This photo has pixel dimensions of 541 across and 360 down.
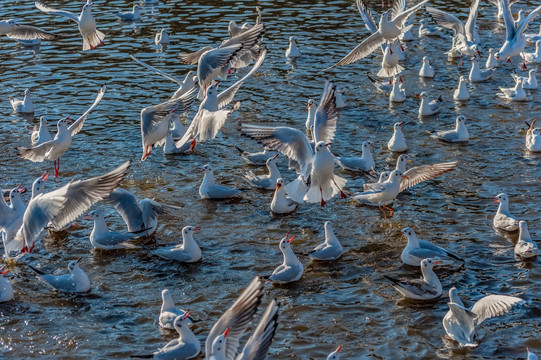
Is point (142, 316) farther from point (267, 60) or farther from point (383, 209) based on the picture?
point (267, 60)

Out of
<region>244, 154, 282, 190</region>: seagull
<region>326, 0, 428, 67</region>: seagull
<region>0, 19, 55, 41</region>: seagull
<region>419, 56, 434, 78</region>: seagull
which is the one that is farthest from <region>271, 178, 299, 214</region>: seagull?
<region>0, 19, 55, 41</region>: seagull

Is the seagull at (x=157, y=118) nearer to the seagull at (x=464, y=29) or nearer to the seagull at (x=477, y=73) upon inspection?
the seagull at (x=477, y=73)

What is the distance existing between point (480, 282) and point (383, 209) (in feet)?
8.87

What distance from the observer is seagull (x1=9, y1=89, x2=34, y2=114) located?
18.4 meters

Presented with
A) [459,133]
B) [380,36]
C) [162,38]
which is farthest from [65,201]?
[162,38]

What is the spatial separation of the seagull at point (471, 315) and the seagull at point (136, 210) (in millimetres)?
4966

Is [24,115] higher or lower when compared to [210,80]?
lower

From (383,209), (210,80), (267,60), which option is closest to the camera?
(383,209)

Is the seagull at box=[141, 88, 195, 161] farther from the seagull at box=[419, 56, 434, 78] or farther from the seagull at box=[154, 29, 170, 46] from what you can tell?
the seagull at box=[154, 29, 170, 46]

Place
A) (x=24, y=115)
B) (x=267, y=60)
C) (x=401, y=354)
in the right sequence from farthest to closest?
1. (x=267, y=60)
2. (x=24, y=115)
3. (x=401, y=354)

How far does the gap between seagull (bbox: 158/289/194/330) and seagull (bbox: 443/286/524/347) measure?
3087 mm

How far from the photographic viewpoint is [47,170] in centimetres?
1542

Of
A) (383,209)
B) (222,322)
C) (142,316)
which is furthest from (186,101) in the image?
(222,322)

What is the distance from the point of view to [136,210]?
1288cm
